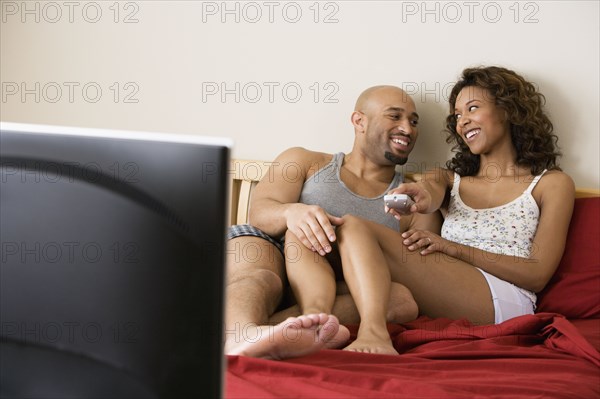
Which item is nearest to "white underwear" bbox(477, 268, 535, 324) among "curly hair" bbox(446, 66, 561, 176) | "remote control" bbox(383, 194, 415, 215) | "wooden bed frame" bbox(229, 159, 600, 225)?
"remote control" bbox(383, 194, 415, 215)

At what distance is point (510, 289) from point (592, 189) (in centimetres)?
47

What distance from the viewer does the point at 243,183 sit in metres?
2.27

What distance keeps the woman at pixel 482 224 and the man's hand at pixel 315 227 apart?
4 cm

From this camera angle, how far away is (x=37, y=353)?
501mm

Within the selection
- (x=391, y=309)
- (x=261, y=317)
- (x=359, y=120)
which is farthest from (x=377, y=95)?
(x=261, y=317)

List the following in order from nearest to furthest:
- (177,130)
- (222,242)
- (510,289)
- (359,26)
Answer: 1. (222,242)
2. (510,289)
3. (359,26)
4. (177,130)

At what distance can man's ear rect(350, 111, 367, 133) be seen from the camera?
2145 millimetres

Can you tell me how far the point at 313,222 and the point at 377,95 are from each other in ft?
2.01

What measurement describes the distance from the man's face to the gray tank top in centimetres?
13

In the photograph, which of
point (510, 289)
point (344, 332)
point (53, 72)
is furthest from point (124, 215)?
point (53, 72)

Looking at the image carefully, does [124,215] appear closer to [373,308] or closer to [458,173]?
[373,308]

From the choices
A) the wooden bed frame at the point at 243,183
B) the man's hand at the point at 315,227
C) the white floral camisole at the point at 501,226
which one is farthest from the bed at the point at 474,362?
the wooden bed frame at the point at 243,183

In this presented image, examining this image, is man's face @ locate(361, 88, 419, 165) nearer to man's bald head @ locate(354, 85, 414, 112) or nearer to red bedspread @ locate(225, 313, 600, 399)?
man's bald head @ locate(354, 85, 414, 112)

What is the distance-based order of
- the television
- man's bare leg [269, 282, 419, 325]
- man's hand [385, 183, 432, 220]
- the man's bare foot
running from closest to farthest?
the television → the man's bare foot → man's bare leg [269, 282, 419, 325] → man's hand [385, 183, 432, 220]
